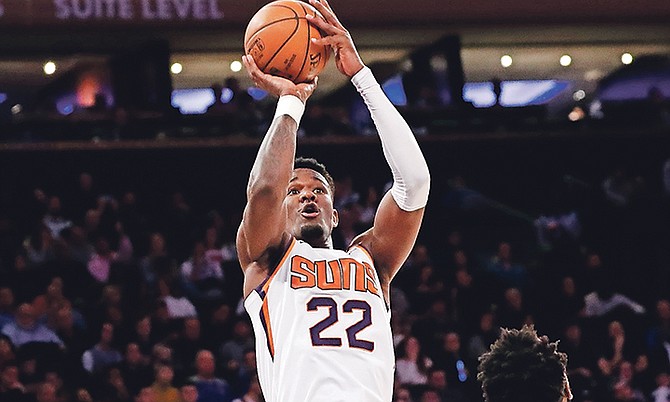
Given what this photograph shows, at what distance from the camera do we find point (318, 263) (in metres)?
4.60

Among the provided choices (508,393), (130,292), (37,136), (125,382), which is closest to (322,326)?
(508,393)

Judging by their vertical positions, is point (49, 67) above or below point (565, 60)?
below

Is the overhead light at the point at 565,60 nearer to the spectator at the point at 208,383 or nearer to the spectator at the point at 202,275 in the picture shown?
the spectator at the point at 202,275

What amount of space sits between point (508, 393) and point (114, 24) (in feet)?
41.4

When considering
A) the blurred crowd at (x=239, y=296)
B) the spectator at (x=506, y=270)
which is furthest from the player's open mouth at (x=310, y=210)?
the spectator at (x=506, y=270)

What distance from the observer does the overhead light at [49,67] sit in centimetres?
1852

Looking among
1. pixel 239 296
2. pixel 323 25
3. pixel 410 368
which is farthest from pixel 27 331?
pixel 323 25

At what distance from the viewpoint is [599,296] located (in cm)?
1414

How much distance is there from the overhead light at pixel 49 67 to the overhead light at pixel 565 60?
27.1 feet

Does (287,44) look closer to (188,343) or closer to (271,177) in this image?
(271,177)

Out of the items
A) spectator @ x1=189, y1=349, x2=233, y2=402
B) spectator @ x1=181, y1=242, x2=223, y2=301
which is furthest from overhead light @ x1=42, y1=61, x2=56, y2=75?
spectator @ x1=189, y1=349, x2=233, y2=402

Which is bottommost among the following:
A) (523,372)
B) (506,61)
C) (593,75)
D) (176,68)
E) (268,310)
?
(593,75)

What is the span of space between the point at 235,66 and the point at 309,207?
14.6 m

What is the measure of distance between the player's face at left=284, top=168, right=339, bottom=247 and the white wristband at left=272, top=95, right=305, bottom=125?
0.34 meters
